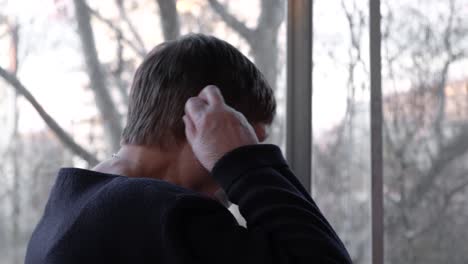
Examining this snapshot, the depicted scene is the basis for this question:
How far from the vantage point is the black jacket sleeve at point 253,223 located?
714 millimetres

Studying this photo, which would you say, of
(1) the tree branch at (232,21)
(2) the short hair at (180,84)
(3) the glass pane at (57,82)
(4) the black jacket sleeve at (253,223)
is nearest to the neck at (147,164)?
(2) the short hair at (180,84)

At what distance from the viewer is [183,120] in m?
0.88

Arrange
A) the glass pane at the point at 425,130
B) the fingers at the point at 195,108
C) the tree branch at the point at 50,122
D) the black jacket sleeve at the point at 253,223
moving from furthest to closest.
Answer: the glass pane at the point at 425,130, the tree branch at the point at 50,122, the fingers at the point at 195,108, the black jacket sleeve at the point at 253,223

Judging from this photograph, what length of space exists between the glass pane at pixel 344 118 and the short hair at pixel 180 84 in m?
0.83

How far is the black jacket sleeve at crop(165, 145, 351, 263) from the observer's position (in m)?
0.71

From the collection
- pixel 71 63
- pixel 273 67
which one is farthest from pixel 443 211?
pixel 71 63

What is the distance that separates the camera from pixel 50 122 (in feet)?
5.16

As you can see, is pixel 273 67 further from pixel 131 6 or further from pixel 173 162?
pixel 173 162

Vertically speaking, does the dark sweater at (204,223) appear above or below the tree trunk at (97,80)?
below

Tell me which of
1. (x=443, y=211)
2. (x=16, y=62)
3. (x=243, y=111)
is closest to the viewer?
(x=243, y=111)

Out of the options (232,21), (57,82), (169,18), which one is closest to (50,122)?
(57,82)

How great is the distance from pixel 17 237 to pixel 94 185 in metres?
0.82

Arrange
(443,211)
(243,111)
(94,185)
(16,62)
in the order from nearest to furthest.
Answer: (94,185)
(243,111)
(16,62)
(443,211)

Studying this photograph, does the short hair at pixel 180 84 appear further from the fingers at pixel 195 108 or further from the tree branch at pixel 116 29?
the tree branch at pixel 116 29
